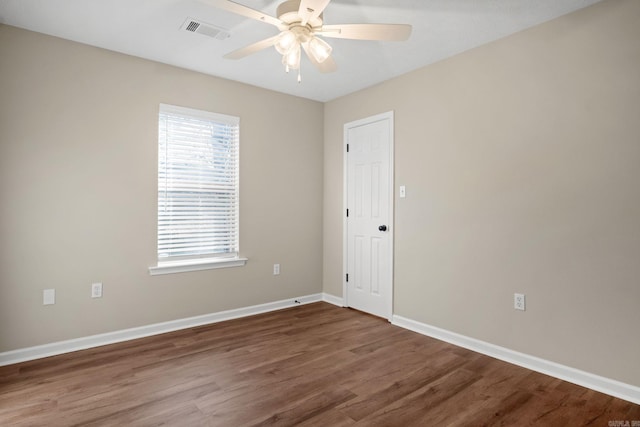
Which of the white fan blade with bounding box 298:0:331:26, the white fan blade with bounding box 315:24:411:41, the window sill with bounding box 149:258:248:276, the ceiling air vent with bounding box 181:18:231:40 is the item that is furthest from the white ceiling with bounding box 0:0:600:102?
the window sill with bounding box 149:258:248:276

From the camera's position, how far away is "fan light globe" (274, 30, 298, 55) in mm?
2271

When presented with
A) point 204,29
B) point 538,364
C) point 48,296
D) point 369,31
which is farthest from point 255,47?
point 538,364

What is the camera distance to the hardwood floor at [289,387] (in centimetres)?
206

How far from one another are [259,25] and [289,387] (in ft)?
8.75

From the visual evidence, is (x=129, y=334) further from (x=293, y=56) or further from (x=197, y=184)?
(x=293, y=56)

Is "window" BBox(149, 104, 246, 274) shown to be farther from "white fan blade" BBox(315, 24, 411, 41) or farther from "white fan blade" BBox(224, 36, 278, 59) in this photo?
"white fan blade" BBox(315, 24, 411, 41)

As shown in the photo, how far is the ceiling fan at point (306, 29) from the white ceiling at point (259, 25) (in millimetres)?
324

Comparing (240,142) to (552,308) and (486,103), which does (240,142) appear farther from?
(552,308)

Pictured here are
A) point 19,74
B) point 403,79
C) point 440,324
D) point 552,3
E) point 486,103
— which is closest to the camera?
point 552,3

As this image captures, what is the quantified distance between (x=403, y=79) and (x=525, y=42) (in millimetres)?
1191

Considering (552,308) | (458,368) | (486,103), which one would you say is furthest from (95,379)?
(486,103)

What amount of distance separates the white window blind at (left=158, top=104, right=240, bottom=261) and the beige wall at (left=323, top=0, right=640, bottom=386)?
1.86 metres

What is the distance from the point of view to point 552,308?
8.61 ft

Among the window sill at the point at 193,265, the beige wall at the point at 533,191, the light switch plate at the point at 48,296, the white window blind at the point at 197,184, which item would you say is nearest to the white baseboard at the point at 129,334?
the light switch plate at the point at 48,296
